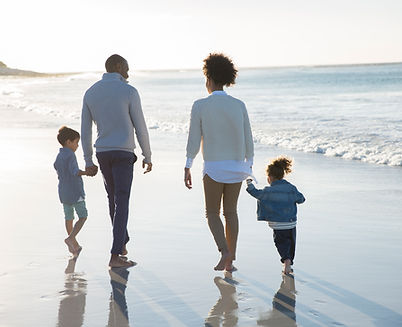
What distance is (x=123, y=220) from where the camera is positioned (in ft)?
17.9

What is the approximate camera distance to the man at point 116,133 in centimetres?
536

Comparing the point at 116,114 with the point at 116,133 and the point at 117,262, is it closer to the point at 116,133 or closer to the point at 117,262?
the point at 116,133

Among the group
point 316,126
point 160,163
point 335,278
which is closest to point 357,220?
point 335,278

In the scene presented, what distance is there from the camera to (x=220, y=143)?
5211 mm

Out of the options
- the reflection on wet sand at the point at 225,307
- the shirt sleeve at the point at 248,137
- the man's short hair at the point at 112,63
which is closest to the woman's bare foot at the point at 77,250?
the reflection on wet sand at the point at 225,307

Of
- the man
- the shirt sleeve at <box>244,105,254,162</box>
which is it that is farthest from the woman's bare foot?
the shirt sleeve at <box>244,105,254,162</box>

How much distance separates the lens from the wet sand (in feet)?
14.1

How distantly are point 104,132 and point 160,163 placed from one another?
6357 millimetres

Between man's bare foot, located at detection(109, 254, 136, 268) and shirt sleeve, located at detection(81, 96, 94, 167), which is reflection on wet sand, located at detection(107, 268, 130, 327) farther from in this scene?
shirt sleeve, located at detection(81, 96, 94, 167)

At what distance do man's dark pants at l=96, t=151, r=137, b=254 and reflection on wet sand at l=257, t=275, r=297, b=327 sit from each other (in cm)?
135

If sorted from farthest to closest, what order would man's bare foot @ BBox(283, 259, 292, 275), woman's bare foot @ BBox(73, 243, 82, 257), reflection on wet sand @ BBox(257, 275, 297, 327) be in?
woman's bare foot @ BBox(73, 243, 82, 257), man's bare foot @ BBox(283, 259, 292, 275), reflection on wet sand @ BBox(257, 275, 297, 327)

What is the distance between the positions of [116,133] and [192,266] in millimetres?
1221

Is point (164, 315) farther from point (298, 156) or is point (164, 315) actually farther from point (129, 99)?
point (298, 156)

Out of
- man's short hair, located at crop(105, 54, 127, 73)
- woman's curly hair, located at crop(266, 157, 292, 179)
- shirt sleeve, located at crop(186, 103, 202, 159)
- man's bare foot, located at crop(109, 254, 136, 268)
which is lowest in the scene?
man's bare foot, located at crop(109, 254, 136, 268)
